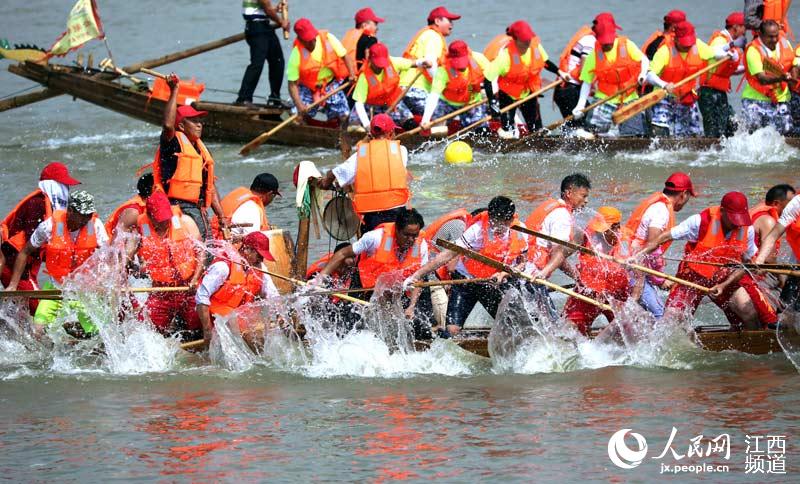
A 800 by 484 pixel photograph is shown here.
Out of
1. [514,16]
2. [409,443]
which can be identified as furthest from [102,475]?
[514,16]

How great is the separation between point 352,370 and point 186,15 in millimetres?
15848

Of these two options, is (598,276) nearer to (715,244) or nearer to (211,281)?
(715,244)

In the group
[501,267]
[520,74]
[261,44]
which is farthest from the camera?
[261,44]

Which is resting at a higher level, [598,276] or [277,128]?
[277,128]

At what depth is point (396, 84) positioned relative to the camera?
1510 cm

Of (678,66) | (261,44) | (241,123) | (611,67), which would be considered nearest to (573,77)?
(611,67)

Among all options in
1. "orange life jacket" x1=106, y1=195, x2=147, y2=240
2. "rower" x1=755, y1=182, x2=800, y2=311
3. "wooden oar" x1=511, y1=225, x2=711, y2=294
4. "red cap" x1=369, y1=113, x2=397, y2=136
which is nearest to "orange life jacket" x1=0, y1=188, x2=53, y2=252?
"orange life jacket" x1=106, y1=195, x2=147, y2=240

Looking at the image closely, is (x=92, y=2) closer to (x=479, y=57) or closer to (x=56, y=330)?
(x=479, y=57)

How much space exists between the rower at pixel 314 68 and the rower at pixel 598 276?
6.33 metres

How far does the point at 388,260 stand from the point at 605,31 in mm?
6157

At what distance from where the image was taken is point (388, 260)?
9.40m

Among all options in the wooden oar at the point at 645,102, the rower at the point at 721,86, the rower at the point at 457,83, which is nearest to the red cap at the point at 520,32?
the rower at the point at 457,83

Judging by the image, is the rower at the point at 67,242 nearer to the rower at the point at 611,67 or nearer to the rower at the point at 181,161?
the rower at the point at 181,161

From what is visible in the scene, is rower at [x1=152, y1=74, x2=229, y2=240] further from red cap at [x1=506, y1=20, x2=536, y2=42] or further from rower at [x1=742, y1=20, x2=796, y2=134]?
rower at [x1=742, y1=20, x2=796, y2=134]
